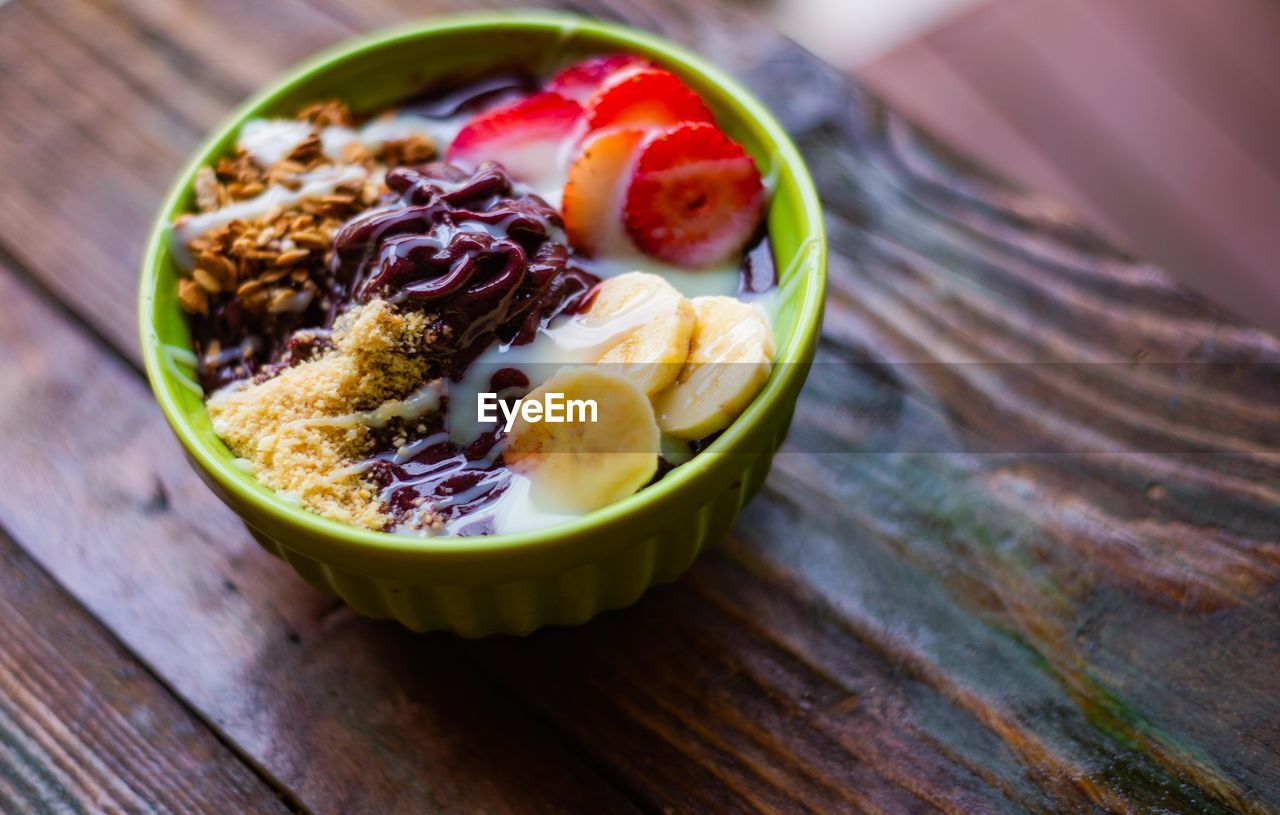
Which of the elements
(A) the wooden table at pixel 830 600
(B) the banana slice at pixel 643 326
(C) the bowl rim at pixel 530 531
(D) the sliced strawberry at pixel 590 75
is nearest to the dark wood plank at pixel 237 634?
(A) the wooden table at pixel 830 600

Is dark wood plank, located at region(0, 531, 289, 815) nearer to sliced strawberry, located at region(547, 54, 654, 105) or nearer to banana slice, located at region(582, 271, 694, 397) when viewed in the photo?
banana slice, located at region(582, 271, 694, 397)

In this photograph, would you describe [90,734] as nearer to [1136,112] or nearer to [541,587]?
[541,587]

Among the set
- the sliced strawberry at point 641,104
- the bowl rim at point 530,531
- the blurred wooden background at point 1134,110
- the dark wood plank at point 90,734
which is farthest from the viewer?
the blurred wooden background at point 1134,110

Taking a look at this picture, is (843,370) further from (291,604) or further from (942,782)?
(291,604)

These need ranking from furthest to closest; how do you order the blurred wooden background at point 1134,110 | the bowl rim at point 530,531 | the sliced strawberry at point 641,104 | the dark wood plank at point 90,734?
the blurred wooden background at point 1134,110 → the sliced strawberry at point 641,104 → the dark wood plank at point 90,734 → the bowl rim at point 530,531

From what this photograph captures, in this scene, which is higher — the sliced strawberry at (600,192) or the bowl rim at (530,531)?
the sliced strawberry at (600,192)

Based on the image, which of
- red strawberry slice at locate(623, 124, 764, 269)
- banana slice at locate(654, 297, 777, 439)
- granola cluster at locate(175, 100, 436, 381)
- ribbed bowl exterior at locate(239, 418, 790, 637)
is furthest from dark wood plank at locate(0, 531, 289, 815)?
red strawberry slice at locate(623, 124, 764, 269)

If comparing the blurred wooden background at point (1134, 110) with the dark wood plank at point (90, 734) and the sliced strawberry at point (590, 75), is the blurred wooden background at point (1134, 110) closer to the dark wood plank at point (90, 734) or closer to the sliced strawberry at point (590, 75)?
the sliced strawberry at point (590, 75)
